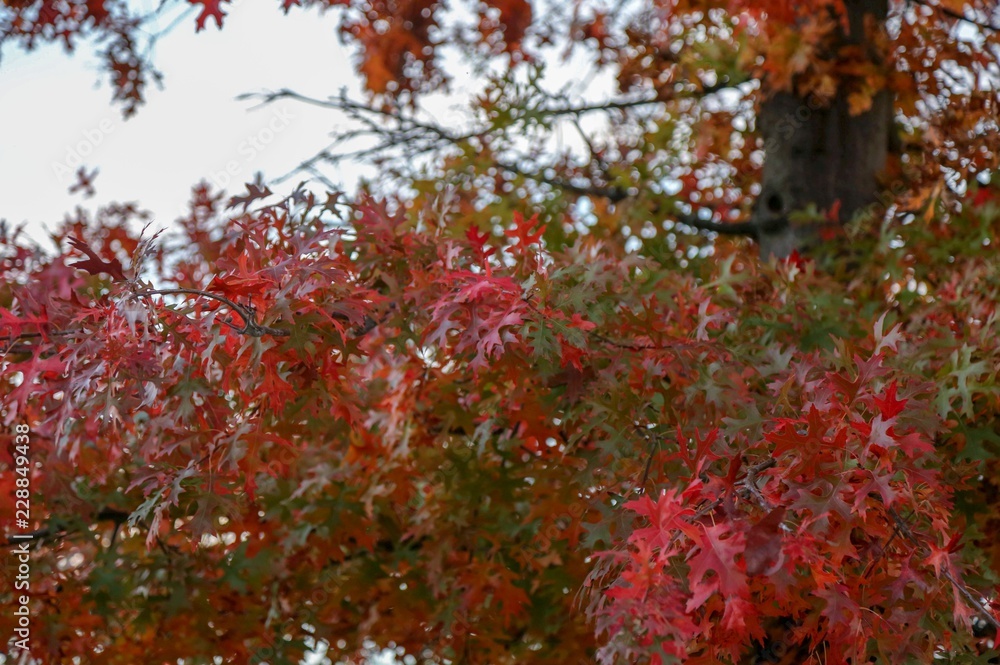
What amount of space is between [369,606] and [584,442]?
1.35 meters

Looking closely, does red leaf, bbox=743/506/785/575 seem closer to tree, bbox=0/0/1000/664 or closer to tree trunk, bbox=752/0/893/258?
tree, bbox=0/0/1000/664

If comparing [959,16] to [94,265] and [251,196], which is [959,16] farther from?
[94,265]

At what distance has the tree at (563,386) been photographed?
2.16 meters

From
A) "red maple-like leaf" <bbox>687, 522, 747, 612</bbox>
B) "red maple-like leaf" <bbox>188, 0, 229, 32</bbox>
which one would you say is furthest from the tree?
"red maple-like leaf" <bbox>188, 0, 229, 32</bbox>

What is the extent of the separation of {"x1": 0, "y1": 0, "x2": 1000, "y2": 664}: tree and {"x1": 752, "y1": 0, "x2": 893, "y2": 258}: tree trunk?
0.06 ft

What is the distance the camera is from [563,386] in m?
2.92

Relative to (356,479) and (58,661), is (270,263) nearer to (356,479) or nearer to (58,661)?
(356,479)

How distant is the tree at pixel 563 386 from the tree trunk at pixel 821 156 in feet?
0.06

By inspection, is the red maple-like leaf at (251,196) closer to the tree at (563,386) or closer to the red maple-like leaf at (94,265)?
the tree at (563,386)

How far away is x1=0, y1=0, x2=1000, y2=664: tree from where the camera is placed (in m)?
2.16

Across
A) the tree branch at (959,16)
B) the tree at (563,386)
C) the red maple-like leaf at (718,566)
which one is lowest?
the red maple-like leaf at (718,566)

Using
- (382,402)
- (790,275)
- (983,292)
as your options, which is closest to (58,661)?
(382,402)

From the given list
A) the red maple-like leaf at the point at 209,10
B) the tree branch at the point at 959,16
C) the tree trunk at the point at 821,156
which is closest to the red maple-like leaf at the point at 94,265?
the red maple-like leaf at the point at 209,10

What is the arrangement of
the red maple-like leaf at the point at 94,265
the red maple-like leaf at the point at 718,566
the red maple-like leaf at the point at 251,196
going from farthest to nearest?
the red maple-like leaf at the point at 251,196, the red maple-like leaf at the point at 94,265, the red maple-like leaf at the point at 718,566
